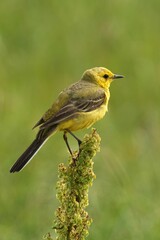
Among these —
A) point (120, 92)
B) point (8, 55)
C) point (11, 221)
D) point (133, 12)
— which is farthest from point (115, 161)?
point (133, 12)

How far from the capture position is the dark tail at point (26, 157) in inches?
250

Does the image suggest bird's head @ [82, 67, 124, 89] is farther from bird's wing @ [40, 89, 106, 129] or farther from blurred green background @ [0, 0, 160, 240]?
blurred green background @ [0, 0, 160, 240]

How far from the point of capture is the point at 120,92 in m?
13.4

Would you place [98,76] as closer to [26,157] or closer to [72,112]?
[72,112]

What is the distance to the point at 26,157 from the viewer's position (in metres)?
6.55

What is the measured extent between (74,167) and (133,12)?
8.82 m

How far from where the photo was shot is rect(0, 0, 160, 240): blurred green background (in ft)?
28.6

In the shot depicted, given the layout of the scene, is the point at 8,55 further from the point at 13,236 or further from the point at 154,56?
the point at 13,236

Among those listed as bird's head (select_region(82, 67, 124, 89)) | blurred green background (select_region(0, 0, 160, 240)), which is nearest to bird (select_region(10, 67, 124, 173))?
bird's head (select_region(82, 67, 124, 89))

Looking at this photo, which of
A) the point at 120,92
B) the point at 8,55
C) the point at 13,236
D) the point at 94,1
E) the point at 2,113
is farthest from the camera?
the point at 94,1

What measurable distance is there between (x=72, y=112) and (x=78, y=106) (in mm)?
173

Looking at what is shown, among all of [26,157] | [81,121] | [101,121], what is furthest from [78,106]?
[101,121]

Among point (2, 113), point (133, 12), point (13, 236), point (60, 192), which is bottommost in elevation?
point (60, 192)

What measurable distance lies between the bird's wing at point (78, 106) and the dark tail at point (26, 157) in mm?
158
